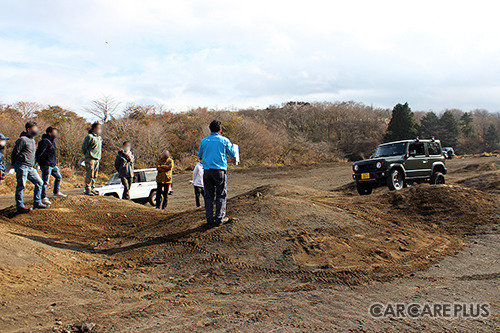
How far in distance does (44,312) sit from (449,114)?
6897 centimetres

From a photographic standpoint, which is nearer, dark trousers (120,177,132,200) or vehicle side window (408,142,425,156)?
dark trousers (120,177,132,200)

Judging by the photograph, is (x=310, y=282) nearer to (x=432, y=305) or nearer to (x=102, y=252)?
(x=432, y=305)

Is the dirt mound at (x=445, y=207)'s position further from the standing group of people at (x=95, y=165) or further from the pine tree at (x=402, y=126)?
the pine tree at (x=402, y=126)

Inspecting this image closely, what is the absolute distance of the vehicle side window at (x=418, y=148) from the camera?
1552cm

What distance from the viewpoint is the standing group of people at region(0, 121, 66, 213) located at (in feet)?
26.7

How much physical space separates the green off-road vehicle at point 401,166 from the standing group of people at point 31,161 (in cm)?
1111

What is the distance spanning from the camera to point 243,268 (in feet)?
18.5

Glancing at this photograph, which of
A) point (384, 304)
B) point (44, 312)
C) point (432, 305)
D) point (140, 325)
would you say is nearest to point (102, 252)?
point (44, 312)

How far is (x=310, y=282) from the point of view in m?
Answer: 5.10

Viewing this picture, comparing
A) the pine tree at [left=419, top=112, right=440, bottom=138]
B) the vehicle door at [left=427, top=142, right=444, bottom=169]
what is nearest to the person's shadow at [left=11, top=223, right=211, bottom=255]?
the vehicle door at [left=427, top=142, right=444, bottom=169]

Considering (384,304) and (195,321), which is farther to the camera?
(384,304)

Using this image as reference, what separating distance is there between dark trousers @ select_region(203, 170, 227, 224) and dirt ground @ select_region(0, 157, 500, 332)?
0.25 metres

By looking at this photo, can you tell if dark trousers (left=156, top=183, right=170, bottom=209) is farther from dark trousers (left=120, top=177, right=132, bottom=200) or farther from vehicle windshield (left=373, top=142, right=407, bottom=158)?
vehicle windshield (left=373, top=142, right=407, bottom=158)

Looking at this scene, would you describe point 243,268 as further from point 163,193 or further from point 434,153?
point 434,153
